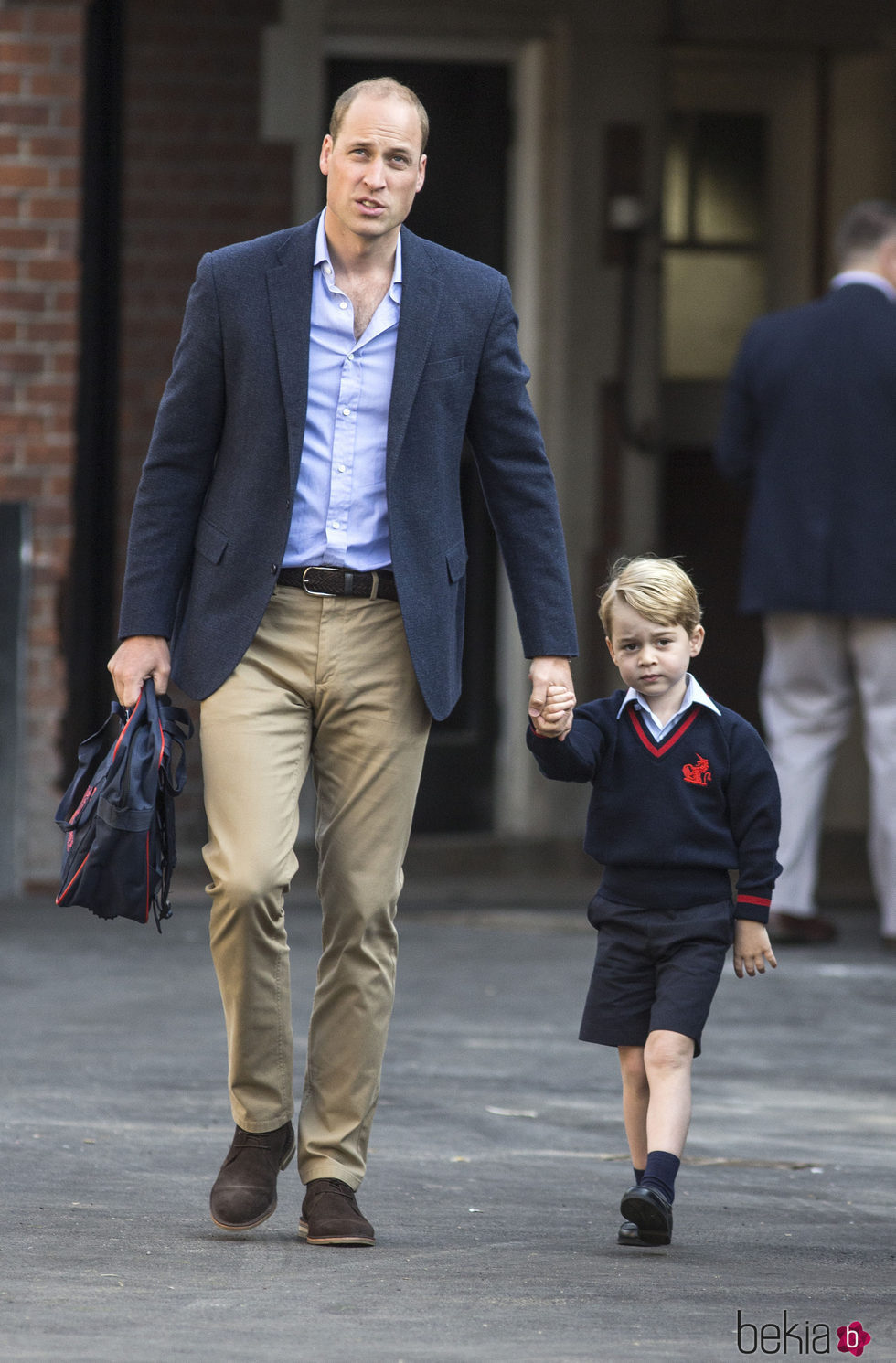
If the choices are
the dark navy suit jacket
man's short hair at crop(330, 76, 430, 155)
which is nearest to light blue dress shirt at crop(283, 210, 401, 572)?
man's short hair at crop(330, 76, 430, 155)

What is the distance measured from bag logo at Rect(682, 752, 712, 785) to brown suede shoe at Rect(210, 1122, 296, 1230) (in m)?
0.99

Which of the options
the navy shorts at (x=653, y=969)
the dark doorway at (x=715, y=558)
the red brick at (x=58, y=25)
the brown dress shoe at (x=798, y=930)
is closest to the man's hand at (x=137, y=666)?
the navy shorts at (x=653, y=969)

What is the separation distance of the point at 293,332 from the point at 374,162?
1.11ft

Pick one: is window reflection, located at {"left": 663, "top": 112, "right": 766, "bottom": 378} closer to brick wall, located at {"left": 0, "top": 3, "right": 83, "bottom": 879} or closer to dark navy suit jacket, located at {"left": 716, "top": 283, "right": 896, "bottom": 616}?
dark navy suit jacket, located at {"left": 716, "top": 283, "right": 896, "bottom": 616}

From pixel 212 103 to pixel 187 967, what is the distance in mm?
3616

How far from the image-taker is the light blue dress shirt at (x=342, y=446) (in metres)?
4.39

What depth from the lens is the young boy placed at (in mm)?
4457

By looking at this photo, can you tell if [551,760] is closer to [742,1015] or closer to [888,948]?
[742,1015]

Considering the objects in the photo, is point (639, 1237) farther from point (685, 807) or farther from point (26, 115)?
point (26, 115)

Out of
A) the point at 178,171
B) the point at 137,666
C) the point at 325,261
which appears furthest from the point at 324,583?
the point at 178,171

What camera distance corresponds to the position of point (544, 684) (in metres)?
4.41

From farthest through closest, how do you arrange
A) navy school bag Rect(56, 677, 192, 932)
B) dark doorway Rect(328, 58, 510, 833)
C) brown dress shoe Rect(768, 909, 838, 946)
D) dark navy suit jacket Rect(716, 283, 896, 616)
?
dark doorway Rect(328, 58, 510, 833) → brown dress shoe Rect(768, 909, 838, 946) → dark navy suit jacket Rect(716, 283, 896, 616) → navy school bag Rect(56, 677, 192, 932)

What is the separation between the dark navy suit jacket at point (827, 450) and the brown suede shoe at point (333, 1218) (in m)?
3.89

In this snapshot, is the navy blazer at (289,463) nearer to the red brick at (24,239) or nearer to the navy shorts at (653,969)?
the navy shorts at (653,969)
